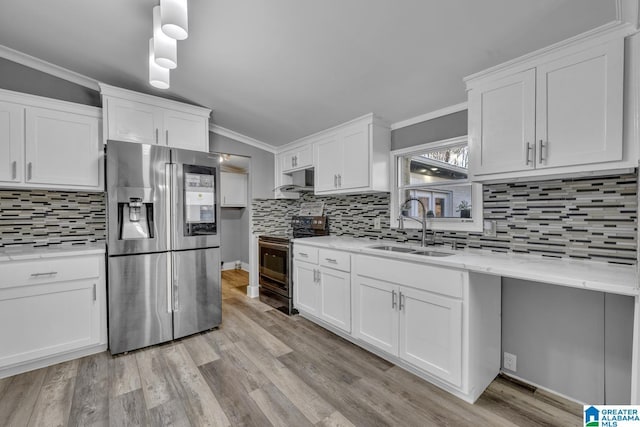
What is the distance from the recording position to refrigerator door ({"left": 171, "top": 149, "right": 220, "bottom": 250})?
8.70 feet

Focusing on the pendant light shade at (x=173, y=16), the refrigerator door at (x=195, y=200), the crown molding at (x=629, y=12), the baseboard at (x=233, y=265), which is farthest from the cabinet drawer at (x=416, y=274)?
the baseboard at (x=233, y=265)

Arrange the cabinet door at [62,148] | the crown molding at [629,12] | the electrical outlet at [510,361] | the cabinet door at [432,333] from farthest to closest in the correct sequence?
the cabinet door at [62,148] < the electrical outlet at [510,361] < the cabinet door at [432,333] < the crown molding at [629,12]

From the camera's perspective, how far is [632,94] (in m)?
1.36

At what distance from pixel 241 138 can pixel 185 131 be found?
95 cm

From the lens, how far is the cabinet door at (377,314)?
219 cm

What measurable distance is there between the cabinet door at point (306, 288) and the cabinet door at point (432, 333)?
107 centimetres

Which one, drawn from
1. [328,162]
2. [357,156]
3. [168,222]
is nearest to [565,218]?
[357,156]

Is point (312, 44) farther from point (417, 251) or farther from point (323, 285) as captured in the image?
point (323, 285)

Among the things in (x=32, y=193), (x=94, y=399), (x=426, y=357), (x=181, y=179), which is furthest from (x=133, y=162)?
(x=426, y=357)

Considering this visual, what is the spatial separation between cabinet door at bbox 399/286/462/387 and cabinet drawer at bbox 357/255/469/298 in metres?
0.06

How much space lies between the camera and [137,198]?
2.47 m

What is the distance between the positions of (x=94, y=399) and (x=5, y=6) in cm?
278

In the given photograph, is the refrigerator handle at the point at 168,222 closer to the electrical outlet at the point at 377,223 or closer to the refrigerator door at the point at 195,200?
the refrigerator door at the point at 195,200

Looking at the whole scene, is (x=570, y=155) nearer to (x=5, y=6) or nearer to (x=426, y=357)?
(x=426, y=357)
